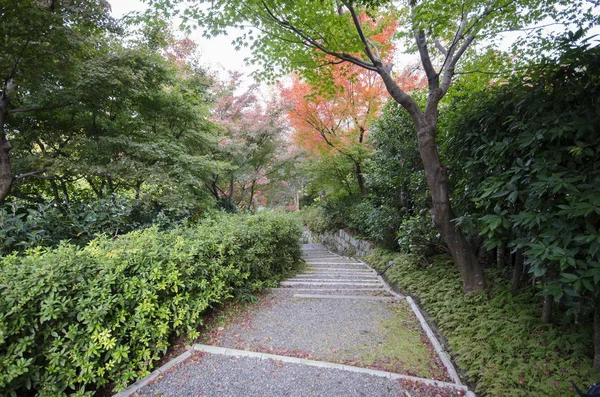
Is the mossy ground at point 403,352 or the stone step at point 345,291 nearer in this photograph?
the mossy ground at point 403,352

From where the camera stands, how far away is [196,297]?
294cm

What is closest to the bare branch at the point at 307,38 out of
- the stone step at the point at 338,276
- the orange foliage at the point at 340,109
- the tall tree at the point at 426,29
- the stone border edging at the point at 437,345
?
the tall tree at the point at 426,29

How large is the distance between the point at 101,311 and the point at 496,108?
4265 millimetres

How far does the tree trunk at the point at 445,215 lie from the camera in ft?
10.9

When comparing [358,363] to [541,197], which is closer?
[541,197]

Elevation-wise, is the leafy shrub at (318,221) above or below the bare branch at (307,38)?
below

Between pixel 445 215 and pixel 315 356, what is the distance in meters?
2.41

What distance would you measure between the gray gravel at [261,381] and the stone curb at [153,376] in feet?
0.18

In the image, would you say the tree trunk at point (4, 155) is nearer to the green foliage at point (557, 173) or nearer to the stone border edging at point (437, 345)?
the stone border edging at point (437, 345)

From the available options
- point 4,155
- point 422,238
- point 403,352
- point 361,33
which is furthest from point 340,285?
point 4,155

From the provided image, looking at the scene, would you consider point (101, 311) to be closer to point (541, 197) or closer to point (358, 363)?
point (358, 363)

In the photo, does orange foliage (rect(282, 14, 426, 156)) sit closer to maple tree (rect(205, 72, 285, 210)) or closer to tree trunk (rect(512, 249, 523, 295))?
maple tree (rect(205, 72, 285, 210))

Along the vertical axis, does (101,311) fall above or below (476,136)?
below

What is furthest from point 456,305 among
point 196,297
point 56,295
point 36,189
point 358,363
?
point 36,189
